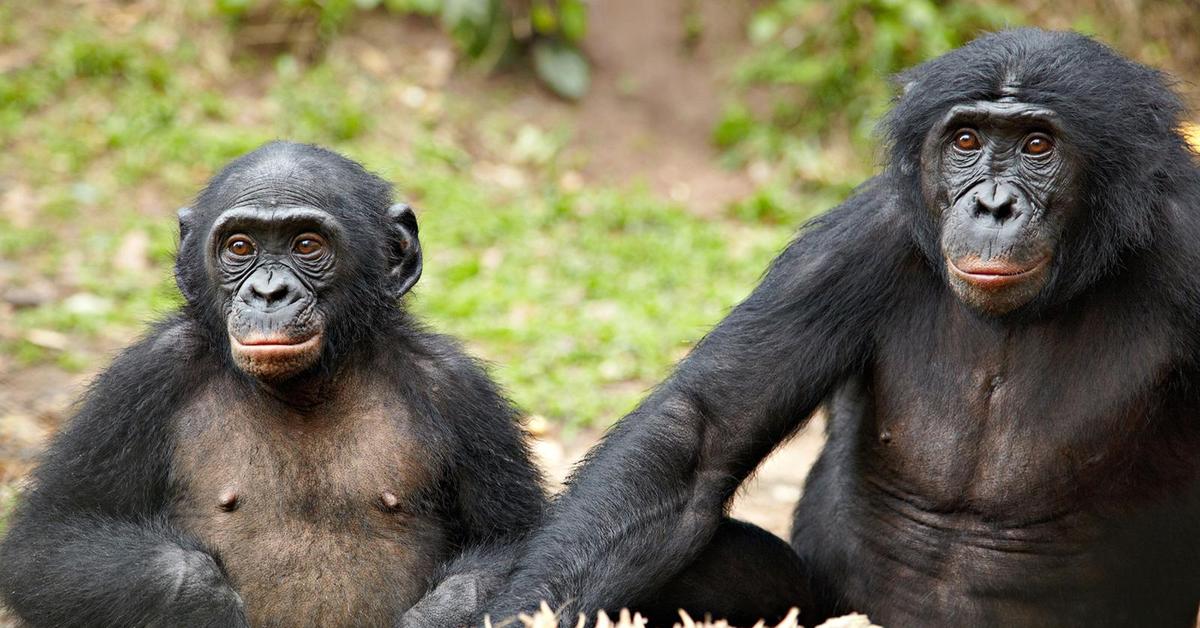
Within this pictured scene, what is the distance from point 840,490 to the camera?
617 centimetres

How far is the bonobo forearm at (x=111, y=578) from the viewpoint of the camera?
5492mm

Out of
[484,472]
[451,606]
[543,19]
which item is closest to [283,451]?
[484,472]

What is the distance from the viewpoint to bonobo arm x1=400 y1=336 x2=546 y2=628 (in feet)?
19.6

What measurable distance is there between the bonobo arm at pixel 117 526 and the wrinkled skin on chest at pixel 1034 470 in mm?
2623

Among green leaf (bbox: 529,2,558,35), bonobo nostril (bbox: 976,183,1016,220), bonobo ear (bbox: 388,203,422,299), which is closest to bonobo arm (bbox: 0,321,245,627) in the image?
bonobo ear (bbox: 388,203,422,299)

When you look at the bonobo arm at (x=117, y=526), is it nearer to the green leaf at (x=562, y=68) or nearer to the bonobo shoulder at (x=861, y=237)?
the bonobo shoulder at (x=861, y=237)

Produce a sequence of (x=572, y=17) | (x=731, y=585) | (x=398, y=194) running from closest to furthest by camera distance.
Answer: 1. (x=731, y=585)
2. (x=398, y=194)
3. (x=572, y=17)

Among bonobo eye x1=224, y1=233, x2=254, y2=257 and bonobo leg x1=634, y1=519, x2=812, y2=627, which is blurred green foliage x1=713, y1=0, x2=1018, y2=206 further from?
bonobo eye x1=224, y1=233, x2=254, y2=257

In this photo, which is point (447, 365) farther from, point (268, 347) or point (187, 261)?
point (187, 261)

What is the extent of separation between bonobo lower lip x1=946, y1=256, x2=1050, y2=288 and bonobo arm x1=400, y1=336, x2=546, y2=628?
2.03m

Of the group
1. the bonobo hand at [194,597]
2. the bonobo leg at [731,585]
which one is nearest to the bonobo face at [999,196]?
the bonobo leg at [731,585]

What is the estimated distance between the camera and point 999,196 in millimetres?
5082

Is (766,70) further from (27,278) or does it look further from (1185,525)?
(1185,525)

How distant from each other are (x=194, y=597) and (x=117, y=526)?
510 mm
